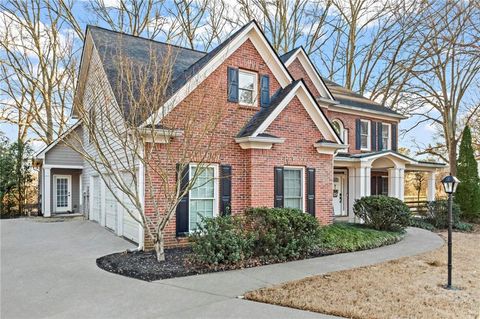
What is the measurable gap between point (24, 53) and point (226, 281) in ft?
70.5

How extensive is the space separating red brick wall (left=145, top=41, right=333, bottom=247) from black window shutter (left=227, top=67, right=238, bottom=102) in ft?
0.48

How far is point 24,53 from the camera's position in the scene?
825 inches

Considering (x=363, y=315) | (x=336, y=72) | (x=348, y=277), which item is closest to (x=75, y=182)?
(x=348, y=277)

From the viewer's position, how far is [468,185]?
1672cm

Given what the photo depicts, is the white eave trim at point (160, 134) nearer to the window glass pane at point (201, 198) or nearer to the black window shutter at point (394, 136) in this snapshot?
the window glass pane at point (201, 198)

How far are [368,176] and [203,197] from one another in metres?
9.74

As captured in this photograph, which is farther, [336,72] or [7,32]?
[336,72]

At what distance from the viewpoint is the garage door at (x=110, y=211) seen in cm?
1154

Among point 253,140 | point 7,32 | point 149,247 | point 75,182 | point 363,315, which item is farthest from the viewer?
point 7,32

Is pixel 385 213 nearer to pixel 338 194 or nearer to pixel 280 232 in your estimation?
pixel 280 232

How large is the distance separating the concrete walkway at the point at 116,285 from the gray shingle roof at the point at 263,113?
4112 millimetres

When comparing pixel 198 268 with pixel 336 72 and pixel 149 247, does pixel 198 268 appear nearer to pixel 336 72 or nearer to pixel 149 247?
pixel 149 247

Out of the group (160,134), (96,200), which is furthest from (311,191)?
(96,200)

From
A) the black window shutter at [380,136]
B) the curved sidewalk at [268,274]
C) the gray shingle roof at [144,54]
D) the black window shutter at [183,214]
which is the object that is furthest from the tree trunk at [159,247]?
the black window shutter at [380,136]
